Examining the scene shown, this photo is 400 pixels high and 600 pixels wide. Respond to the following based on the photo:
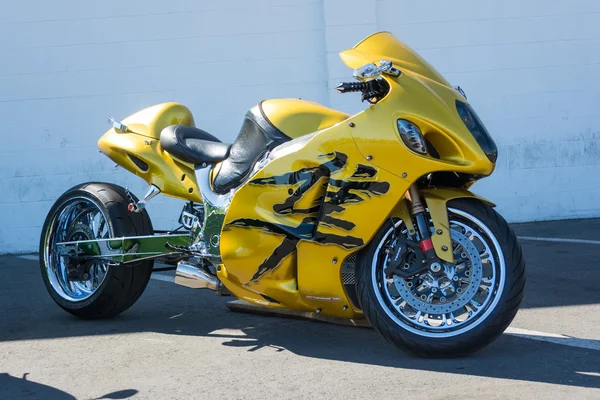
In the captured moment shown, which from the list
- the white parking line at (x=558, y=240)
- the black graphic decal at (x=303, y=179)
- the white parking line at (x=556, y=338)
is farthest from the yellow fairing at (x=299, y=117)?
the white parking line at (x=558, y=240)

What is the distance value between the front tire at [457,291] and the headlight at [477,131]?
0.24 metres

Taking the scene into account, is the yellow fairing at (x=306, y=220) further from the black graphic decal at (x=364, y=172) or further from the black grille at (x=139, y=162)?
the black grille at (x=139, y=162)

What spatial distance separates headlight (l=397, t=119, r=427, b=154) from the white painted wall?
523 centimetres

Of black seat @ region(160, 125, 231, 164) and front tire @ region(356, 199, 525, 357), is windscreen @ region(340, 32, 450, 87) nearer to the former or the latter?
front tire @ region(356, 199, 525, 357)

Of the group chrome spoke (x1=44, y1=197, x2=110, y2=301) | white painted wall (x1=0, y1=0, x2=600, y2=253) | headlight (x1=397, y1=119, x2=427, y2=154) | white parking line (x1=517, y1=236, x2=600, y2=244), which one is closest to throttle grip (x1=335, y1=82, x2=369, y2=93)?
headlight (x1=397, y1=119, x2=427, y2=154)

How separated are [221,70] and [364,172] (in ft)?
17.7

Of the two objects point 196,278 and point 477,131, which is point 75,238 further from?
point 477,131

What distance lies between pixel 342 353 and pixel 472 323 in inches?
27.0

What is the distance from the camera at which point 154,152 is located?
5.23 metres

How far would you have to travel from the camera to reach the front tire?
3.93 metres

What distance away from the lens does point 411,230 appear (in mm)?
4094

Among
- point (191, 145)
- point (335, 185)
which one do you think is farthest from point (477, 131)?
point (191, 145)

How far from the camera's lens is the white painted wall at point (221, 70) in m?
9.11

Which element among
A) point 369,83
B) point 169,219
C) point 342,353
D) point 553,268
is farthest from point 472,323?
point 169,219
